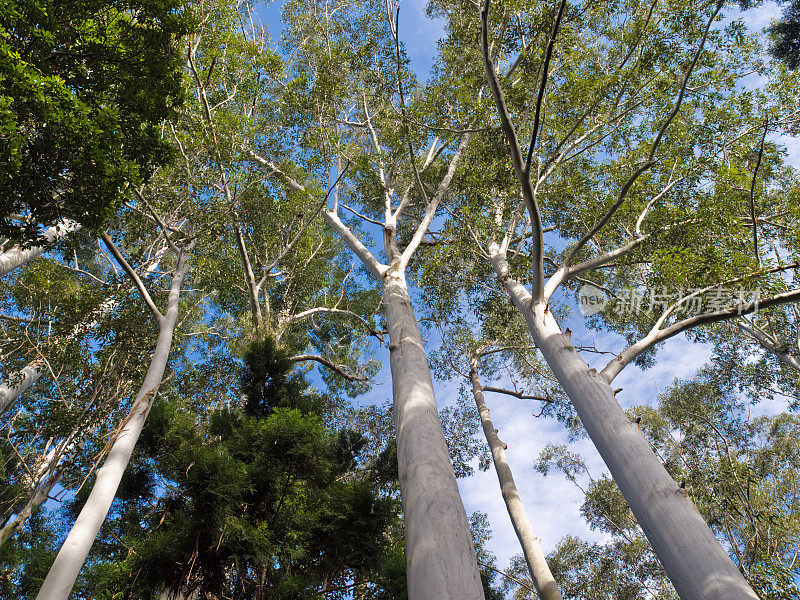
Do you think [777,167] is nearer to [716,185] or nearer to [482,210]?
[716,185]

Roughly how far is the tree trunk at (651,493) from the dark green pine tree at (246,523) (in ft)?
9.51

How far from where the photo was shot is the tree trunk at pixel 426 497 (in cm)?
229

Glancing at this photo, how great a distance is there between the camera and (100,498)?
14.0 ft

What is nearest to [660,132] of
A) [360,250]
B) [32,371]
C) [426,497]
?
[426,497]

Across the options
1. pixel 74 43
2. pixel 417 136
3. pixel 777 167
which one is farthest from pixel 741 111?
pixel 74 43

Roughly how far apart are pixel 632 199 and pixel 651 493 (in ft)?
19.8

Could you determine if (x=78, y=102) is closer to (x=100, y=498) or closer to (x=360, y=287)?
(x=100, y=498)

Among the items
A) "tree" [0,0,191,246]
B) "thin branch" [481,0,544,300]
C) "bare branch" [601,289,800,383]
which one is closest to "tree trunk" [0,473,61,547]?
"tree" [0,0,191,246]

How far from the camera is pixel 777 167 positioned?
11.1m

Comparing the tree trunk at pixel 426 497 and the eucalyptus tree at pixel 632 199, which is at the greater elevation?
the eucalyptus tree at pixel 632 199

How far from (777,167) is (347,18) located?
Answer: 1246 centimetres

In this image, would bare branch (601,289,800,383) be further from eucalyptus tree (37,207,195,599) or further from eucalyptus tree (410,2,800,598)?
eucalyptus tree (37,207,195,599)

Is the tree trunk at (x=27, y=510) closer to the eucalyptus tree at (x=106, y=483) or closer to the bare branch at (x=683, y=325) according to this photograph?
the eucalyptus tree at (x=106, y=483)

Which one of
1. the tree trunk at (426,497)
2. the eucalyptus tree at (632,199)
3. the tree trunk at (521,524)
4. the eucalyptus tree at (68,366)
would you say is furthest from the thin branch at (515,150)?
the eucalyptus tree at (68,366)
